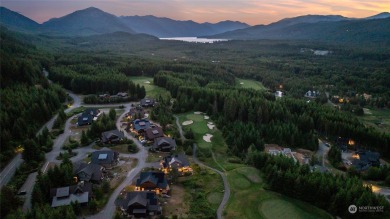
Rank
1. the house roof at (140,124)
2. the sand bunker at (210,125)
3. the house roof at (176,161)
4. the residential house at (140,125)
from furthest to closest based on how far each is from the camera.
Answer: the sand bunker at (210,125) → the house roof at (140,124) → the residential house at (140,125) → the house roof at (176,161)

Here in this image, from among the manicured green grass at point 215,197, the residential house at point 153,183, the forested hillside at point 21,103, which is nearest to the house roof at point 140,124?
the forested hillside at point 21,103

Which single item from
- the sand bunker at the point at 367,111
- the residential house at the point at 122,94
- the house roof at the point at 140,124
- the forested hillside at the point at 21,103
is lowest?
the sand bunker at the point at 367,111

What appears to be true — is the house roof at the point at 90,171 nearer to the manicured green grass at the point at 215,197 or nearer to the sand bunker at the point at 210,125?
the manicured green grass at the point at 215,197

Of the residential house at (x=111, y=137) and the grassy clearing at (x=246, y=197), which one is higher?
the residential house at (x=111, y=137)

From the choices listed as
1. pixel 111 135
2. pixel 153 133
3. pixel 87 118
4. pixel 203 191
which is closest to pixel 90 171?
pixel 111 135

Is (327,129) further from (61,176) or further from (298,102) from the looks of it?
(61,176)

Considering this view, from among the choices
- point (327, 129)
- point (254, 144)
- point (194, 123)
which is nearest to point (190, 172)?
point (254, 144)

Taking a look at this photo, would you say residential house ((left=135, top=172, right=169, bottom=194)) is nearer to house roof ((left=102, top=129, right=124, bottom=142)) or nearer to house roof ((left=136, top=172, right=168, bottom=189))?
house roof ((left=136, top=172, right=168, bottom=189))

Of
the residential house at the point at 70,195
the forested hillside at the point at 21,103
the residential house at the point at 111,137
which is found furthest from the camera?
the residential house at the point at 111,137

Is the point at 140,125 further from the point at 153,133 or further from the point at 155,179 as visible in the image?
the point at 155,179
